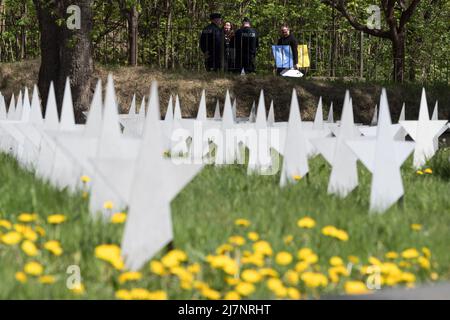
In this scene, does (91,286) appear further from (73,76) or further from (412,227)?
(73,76)

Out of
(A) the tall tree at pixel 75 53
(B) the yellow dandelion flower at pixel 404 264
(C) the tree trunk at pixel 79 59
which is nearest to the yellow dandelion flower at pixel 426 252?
(B) the yellow dandelion flower at pixel 404 264

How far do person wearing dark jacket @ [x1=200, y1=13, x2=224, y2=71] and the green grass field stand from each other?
13.0 m

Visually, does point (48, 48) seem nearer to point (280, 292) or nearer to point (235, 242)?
point (235, 242)

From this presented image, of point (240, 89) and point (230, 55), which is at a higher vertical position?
point (230, 55)

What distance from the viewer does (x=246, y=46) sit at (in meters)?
21.1

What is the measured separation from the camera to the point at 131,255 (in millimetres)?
4836

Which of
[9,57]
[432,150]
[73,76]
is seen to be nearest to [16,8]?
[9,57]

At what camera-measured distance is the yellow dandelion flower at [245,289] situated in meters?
4.48

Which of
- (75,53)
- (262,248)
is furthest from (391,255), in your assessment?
(75,53)

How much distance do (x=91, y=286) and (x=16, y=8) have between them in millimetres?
31623

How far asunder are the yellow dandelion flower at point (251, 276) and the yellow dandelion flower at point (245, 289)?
0.11 feet

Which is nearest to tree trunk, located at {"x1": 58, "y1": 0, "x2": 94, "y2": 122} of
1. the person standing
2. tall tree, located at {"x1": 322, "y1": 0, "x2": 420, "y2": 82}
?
the person standing

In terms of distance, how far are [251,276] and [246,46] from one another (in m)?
16.8

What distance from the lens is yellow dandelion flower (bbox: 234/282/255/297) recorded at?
448cm
